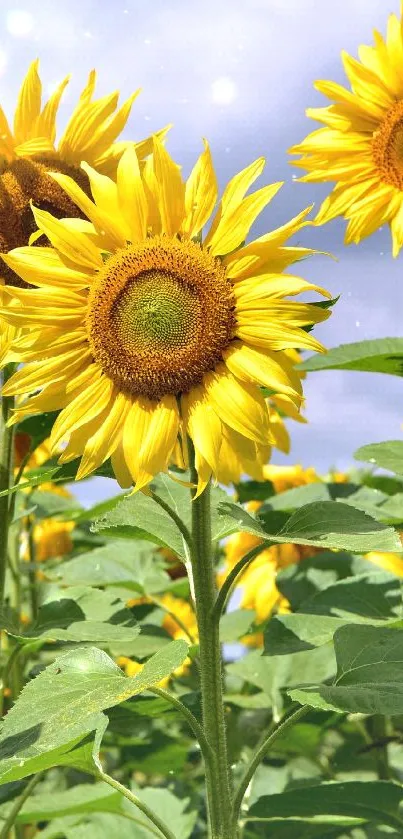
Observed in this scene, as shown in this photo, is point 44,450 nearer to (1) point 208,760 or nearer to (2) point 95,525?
(2) point 95,525

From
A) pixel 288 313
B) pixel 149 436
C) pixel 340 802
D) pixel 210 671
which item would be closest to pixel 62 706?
pixel 210 671

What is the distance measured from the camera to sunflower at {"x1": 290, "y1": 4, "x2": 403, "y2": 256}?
8.93ft

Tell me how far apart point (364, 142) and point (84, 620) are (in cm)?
154

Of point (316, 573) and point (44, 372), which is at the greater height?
point (316, 573)

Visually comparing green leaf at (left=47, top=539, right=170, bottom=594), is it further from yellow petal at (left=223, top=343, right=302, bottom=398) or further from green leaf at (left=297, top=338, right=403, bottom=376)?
yellow petal at (left=223, top=343, right=302, bottom=398)

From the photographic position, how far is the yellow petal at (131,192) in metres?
1.65

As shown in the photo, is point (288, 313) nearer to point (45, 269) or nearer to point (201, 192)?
point (201, 192)

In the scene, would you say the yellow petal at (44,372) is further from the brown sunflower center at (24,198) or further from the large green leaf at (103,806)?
the large green leaf at (103,806)

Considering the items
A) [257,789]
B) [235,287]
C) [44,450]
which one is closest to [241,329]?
[235,287]

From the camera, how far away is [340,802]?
6.94ft

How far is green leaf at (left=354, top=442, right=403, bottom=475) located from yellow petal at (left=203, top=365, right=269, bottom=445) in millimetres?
486

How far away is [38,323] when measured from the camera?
5.64 ft

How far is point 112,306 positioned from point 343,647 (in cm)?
70

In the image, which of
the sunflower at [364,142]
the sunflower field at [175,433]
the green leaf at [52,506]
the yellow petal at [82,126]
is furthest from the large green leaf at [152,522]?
the green leaf at [52,506]
